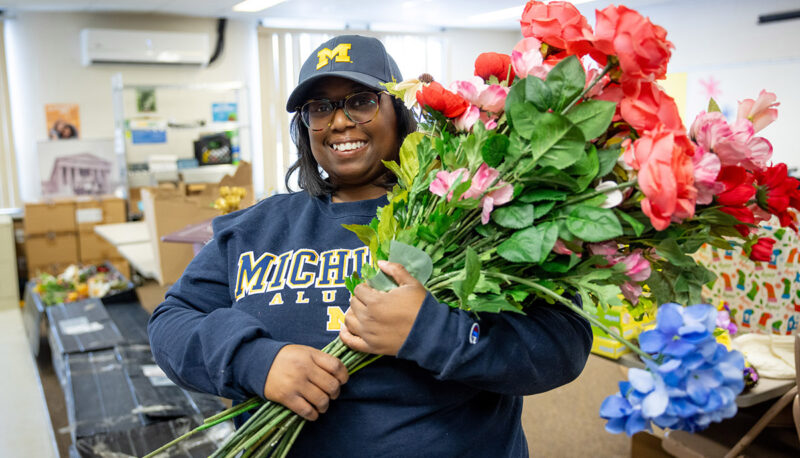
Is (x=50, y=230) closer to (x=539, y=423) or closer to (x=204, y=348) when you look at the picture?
(x=539, y=423)

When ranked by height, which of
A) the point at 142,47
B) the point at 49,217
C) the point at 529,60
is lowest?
the point at 49,217

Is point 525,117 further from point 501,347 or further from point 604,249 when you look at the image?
point 501,347

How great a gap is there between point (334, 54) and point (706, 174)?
2.19 ft

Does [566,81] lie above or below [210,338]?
above

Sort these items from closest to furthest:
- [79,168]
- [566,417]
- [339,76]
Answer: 1. [339,76]
2. [566,417]
3. [79,168]

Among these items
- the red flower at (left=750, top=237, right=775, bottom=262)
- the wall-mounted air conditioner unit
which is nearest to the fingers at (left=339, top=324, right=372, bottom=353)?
the red flower at (left=750, top=237, right=775, bottom=262)

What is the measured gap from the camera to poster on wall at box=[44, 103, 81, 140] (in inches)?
263

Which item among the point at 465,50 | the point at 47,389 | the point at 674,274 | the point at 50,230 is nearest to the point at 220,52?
the point at 50,230

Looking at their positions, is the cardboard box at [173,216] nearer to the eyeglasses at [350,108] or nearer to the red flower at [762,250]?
the eyeglasses at [350,108]

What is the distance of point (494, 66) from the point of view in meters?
0.94

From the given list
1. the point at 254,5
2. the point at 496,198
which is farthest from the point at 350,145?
the point at 254,5

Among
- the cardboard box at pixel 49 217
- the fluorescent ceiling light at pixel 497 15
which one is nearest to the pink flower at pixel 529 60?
the cardboard box at pixel 49 217

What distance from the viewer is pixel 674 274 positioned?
871 mm

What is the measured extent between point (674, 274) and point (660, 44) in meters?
0.32
